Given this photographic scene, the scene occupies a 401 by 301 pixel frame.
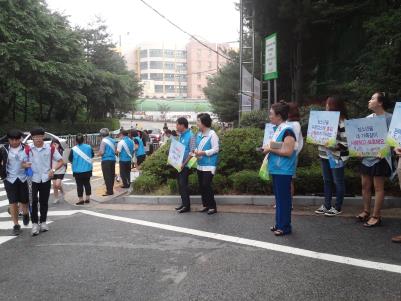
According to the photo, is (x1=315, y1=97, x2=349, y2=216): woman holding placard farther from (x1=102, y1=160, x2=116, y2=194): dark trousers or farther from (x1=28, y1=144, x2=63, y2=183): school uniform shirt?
(x1=102, y1=160, x2=116, y2=194): dark trousers

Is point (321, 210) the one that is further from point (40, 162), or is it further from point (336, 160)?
point (40, 162)

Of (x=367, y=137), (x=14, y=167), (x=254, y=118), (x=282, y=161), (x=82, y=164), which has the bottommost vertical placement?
(x=82, y=164)

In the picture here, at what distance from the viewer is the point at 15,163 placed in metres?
6.74

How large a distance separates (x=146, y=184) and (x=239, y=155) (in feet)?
6.91

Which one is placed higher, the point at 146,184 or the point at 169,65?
the point at 169,65

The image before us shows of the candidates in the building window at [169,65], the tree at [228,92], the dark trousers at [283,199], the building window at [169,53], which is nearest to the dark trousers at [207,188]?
the dark trousers at [283,199]

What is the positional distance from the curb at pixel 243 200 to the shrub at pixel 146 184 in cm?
36

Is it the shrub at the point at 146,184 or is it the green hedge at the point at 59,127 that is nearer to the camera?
the shrub at the point at 146,184

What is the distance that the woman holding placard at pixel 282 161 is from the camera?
5648 millimetres

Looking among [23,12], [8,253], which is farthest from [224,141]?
[23,12]

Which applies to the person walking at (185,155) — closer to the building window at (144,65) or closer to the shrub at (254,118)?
the shrub at (254,118)

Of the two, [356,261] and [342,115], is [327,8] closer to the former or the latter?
[342,115]

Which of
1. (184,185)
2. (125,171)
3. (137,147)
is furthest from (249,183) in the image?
(137,147)

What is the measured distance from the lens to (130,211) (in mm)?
8164
